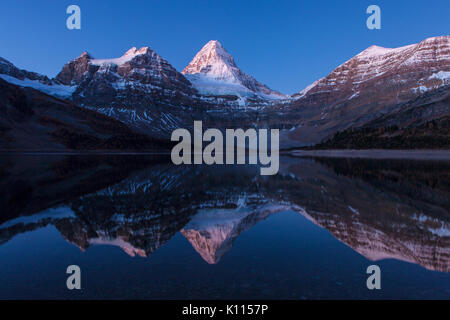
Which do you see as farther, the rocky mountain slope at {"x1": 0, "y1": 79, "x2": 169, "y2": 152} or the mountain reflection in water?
the rocky mountain slope at {"x1": 0, "y1": 79, "x2": 169, "y2": 152}

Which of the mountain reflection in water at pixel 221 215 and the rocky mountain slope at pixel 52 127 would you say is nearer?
the mountain reflection in water at pixel 221 215

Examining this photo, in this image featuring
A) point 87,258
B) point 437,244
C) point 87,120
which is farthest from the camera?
point 87,120

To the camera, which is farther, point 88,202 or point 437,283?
point 88,202

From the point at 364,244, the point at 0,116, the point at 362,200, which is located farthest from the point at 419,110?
the point at 0,116

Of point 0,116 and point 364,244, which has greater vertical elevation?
point 0,116

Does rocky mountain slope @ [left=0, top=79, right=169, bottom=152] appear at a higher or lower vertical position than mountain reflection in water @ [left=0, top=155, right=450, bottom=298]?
higher

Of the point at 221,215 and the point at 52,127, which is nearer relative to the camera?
the point at 221,215

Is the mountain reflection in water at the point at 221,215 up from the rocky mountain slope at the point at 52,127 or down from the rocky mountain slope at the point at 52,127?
down

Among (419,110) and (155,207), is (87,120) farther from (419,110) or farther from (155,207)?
(155,207)

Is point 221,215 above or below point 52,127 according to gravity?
below
